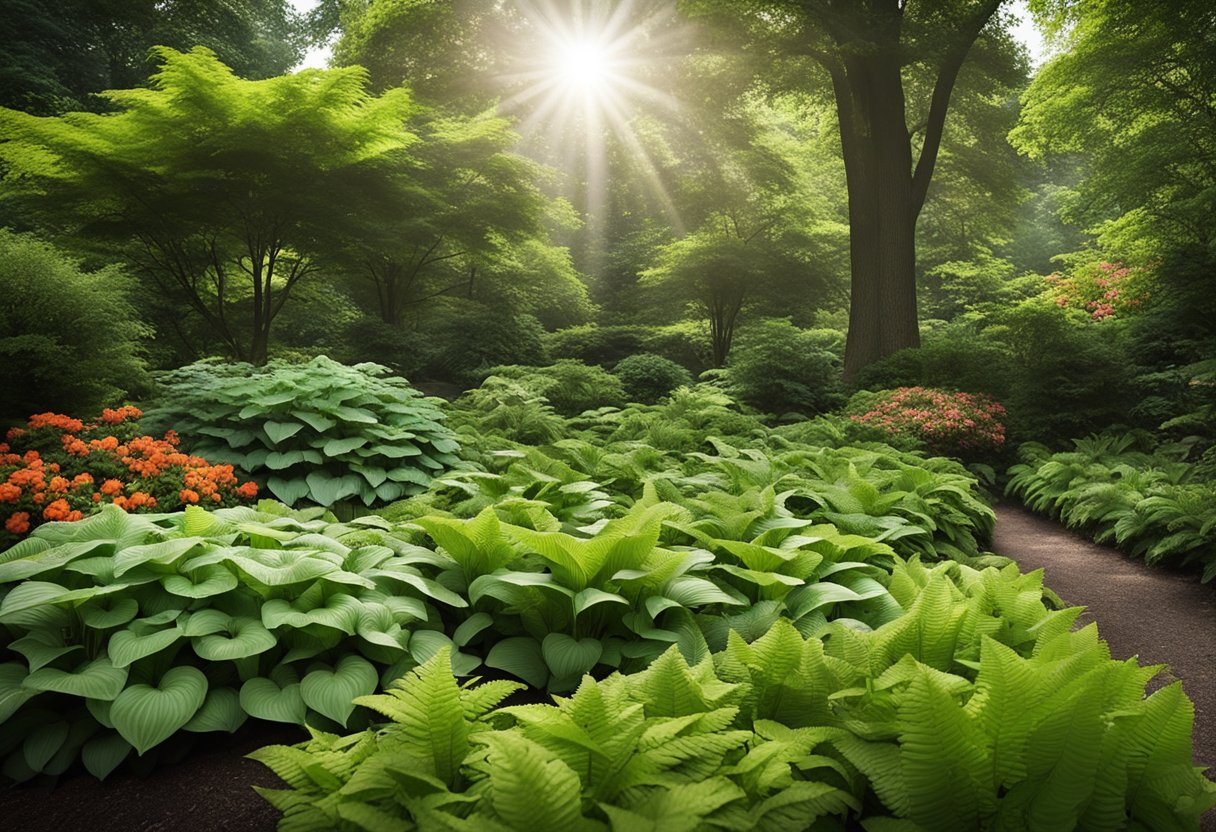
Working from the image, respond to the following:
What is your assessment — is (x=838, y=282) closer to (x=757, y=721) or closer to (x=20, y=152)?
(x=20, y=152)

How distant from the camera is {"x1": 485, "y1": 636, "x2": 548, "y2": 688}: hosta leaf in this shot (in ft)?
7.39

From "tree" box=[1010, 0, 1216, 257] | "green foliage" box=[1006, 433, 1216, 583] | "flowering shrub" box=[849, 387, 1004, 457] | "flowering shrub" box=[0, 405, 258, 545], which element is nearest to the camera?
"flowering shrub" box=[0, 405, 258, 545]

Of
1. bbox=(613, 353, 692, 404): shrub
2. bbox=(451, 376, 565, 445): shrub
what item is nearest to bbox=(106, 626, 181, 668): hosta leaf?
bbox=(451, 376, 565, 445): shrub

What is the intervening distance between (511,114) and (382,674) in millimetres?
18432

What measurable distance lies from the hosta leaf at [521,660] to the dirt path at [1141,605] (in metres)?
1.98

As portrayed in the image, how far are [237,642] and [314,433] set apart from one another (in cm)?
304

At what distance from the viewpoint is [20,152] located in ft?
23.4

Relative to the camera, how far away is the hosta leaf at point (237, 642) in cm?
194

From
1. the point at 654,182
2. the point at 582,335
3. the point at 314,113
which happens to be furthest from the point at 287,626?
the point at 654,182

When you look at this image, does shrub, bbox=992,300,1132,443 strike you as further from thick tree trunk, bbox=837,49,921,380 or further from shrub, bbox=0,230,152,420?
shrub, bbox=0,230,152,420

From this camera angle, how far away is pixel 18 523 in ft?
10.0

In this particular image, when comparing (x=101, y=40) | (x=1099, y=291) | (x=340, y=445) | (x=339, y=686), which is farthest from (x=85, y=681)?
(x=101, y=40)

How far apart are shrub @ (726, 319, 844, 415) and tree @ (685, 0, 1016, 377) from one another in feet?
3.65

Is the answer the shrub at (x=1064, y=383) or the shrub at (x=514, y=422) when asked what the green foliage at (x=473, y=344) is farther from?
the shrub at (x=1064, y=383)
